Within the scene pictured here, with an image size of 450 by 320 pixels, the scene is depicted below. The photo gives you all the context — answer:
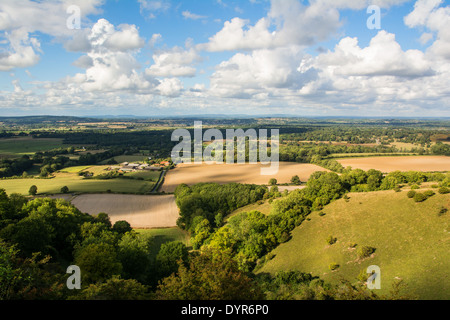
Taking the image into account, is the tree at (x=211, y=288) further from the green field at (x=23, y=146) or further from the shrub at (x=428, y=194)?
the green field at (x=23, y=146)

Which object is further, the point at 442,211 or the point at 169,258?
the point at 442,211

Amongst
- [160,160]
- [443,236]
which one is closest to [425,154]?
[443,236]

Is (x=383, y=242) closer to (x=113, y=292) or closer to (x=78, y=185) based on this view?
(x=113, y=292)

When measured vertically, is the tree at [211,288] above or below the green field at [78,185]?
above

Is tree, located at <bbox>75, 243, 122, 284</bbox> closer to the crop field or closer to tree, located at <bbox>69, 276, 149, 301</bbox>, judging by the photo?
tree, located at <bbox>69, 276, 149, 301</bbox>

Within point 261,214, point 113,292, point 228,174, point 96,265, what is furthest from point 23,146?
point 113,292

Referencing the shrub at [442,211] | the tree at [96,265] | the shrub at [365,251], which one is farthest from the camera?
the shrub at [442,211]

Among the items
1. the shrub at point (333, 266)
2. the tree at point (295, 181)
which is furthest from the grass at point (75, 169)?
the shrub at point (333, 266)
